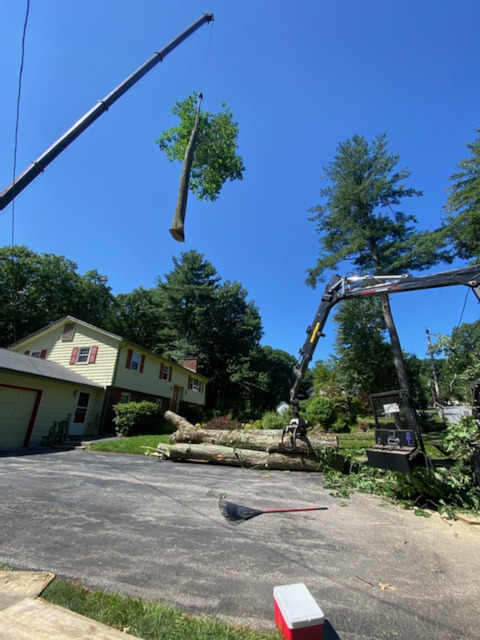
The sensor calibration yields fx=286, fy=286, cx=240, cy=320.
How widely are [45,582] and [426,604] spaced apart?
11.2 feet

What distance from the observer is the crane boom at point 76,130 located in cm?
470

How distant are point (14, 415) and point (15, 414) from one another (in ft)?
0.20

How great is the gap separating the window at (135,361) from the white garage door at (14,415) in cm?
622


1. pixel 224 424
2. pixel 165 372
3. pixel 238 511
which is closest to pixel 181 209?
pixel 238 511

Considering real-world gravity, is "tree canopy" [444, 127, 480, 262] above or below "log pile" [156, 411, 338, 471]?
above

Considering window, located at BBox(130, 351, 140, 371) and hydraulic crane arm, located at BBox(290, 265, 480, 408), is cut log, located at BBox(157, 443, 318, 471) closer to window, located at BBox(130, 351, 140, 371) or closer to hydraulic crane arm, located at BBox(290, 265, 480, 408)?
hydraulic crane arm, located at BBox(290, 265, 480, 408)

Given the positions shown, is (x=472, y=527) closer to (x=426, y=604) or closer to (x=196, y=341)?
(x=426, y=604)

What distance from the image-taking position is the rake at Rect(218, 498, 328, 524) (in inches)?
178

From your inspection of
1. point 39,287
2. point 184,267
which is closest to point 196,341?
point 184,267

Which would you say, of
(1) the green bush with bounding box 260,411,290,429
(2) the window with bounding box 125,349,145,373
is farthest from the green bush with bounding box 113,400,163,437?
(1) the green bush with bounding box 260,411,290,429

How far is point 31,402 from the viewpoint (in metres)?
13.0

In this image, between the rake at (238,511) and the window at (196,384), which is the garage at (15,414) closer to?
the rake at (238,511)

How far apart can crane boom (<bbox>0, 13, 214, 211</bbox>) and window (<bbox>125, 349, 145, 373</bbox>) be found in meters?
15.1

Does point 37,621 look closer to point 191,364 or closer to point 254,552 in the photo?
point 254,552
